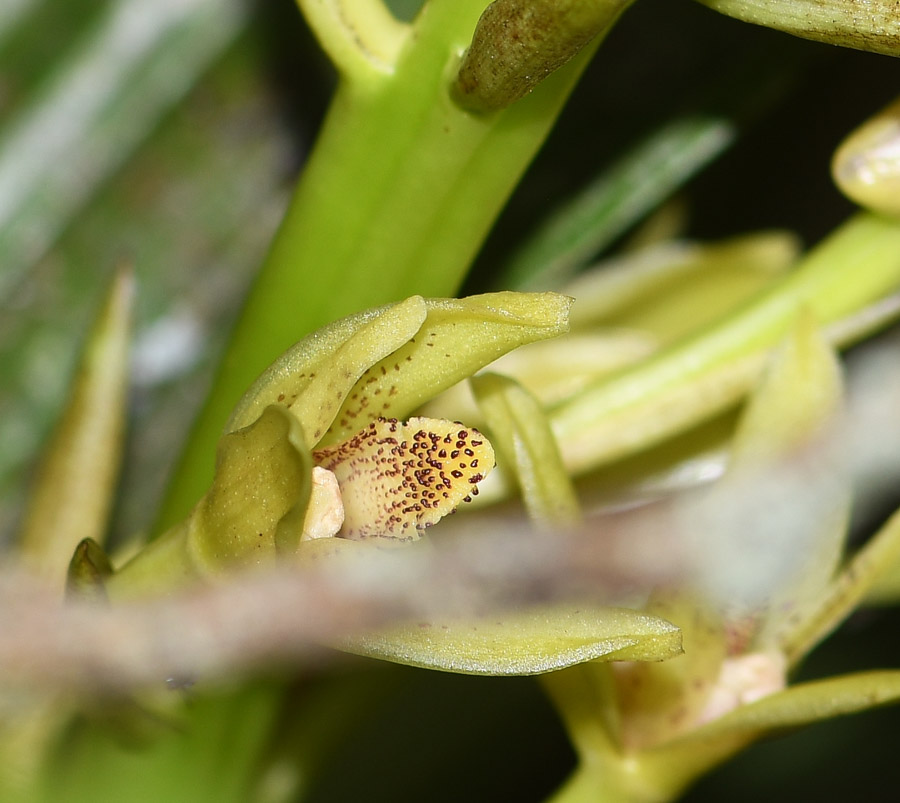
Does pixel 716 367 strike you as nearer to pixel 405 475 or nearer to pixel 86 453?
pixel 405 475

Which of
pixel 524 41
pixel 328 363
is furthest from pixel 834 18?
pixel 328 363

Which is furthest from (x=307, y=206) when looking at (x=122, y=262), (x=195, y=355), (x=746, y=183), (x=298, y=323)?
(x=746, y=183)

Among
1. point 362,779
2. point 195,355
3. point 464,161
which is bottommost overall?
point 362,779

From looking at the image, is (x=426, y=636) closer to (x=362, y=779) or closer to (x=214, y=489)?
(x=214, y=489)

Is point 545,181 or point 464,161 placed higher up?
point 464,161

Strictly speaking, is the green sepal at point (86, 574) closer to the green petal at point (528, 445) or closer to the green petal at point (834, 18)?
the green petal at point (528, 445)

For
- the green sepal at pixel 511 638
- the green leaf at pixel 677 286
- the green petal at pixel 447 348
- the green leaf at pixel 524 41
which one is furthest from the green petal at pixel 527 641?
the green leaf at pixel 677 286

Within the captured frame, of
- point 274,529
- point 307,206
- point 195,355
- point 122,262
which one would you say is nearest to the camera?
point 274,529

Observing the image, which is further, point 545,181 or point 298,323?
point 545,181
